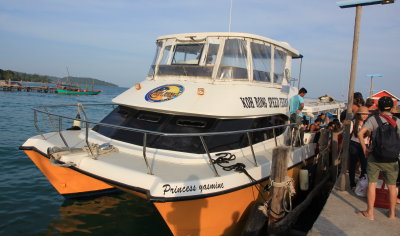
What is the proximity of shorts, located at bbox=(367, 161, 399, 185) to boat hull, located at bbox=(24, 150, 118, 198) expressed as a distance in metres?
4.20

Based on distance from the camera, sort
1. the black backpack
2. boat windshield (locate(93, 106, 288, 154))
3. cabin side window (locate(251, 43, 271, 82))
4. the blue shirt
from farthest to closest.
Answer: the blue shirt, cabin side window (locate(251, 43, 271, 82)), boat windshield (locate(93, 106, 288, 154)), the black backpack

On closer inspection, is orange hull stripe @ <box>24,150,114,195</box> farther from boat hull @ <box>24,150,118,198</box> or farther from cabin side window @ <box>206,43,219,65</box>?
cabin side window @ <box>206,43,219,65</box>

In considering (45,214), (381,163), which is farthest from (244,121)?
(45,214)

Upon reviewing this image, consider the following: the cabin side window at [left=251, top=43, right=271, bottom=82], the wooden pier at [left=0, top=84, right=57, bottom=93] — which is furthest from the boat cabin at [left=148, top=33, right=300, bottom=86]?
the wooden pier at [left=0, top=84, right=57, bottom=93]

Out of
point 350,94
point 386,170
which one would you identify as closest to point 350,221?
point 386,170

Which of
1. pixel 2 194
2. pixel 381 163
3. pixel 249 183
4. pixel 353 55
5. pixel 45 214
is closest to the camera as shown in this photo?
pixel 381 163

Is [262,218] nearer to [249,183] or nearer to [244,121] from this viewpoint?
[249,183]

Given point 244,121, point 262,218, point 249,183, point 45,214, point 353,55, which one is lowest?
point 45,214

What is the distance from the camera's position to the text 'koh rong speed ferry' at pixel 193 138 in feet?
12.5

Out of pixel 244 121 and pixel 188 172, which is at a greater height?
pixel 244 121

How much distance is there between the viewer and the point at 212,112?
15.6ft

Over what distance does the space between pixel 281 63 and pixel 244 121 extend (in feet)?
7.75

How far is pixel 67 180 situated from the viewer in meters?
5.40

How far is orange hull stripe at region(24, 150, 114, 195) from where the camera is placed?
5.12 m
